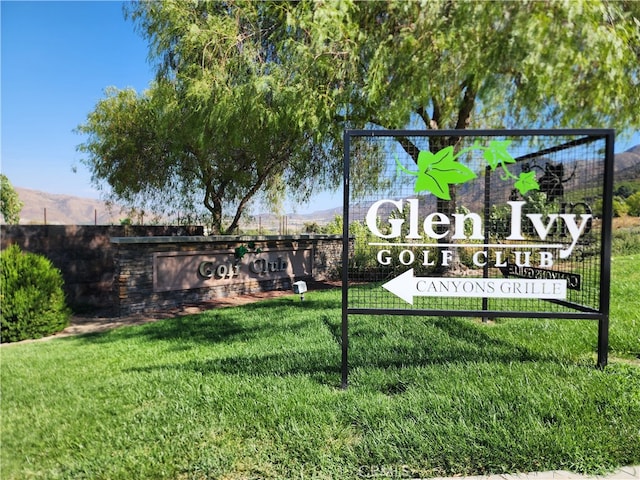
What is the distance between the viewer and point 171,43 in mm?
7754

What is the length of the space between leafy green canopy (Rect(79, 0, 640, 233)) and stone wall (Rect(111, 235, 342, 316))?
2.66 meters

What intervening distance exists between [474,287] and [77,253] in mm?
9336

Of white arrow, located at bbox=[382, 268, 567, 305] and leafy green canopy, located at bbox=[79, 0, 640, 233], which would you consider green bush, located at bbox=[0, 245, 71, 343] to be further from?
white arrow, located at bbox=[382, 268, 567, 305]

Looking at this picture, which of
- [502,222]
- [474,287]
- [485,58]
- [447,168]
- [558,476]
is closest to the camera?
[558,476]

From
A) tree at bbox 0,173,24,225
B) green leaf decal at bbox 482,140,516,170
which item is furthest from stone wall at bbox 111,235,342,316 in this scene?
tree at bbox 0,173,24,225

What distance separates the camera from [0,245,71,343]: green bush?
6133 millimetres

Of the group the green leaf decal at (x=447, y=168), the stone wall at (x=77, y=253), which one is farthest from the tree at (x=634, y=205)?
the stone wall at (x=77, y=253)

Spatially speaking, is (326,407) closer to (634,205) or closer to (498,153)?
(498,153)

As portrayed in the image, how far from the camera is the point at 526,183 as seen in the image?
4.04 m

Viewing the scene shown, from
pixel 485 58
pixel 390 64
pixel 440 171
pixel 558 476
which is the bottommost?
pixel 558 476

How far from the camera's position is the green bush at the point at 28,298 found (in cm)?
613

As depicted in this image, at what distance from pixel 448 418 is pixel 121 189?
14.9 meters

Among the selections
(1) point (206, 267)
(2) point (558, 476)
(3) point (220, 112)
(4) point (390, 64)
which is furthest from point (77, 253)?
(2) point (558, 476)

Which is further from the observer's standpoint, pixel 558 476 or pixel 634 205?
pixel 634 205
